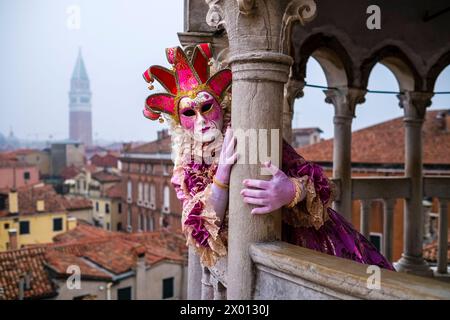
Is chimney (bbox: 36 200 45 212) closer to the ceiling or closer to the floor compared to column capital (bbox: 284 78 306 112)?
closer to the floor

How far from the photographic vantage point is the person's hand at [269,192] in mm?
2447

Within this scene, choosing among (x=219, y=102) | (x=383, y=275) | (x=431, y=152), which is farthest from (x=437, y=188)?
(x=431, y=152)

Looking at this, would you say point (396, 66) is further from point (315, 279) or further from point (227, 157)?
point (315, 279)

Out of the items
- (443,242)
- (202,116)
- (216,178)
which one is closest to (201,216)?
(216,178)

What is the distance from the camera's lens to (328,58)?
6.34m

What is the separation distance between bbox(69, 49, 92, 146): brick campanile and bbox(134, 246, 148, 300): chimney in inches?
5510

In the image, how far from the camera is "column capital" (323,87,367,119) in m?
6.31

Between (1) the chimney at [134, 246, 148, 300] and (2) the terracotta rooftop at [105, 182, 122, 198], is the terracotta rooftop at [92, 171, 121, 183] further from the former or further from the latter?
(1) the chimney at [134, 246, 148, 300]

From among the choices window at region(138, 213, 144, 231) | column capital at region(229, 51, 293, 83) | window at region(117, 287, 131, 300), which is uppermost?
column capital at region(229, 51, 293, 83)

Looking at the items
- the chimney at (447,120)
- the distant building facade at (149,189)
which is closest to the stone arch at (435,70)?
the chimney at (447,120)

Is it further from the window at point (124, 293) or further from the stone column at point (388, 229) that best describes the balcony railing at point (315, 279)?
the window at point (124, 293)

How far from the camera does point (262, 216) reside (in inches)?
98.9

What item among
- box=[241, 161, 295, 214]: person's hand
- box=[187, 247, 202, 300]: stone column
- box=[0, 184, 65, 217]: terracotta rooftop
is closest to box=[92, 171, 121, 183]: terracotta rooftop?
box=[0, 184, 65, 217]: terracotta rooftop
